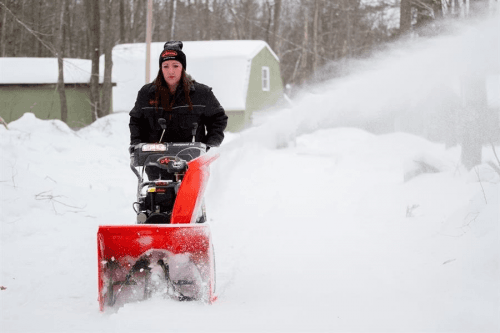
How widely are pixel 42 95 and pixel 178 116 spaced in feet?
77.8

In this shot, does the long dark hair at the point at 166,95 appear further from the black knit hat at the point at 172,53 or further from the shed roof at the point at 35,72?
the shed roof at the point at 35,72

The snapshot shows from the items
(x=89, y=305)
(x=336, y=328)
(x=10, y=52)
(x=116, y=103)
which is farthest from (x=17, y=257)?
(x=10, y=52)

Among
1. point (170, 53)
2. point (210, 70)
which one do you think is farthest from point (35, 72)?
point (170, 53)

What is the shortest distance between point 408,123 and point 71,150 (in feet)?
59.1

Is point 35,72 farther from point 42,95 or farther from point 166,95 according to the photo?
point 166,95

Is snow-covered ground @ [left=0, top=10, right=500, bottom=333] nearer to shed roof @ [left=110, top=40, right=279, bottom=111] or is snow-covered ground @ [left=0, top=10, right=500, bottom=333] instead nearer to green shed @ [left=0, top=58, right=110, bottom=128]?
shed roof @ [left=110, top=40, right=279, bottom=111]

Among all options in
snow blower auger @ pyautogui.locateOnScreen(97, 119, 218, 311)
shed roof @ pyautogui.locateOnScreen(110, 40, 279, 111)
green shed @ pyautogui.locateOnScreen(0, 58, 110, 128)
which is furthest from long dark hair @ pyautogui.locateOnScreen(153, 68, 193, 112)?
green shed @ pyautogui.locateOnScreen(0, 58, 110, 128)

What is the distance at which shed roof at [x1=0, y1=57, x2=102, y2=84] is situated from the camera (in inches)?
1009

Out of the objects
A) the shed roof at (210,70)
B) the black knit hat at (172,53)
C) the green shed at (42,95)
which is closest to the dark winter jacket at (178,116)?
the black knit hat at (172,53)

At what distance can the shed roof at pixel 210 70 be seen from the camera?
24562 millimetres

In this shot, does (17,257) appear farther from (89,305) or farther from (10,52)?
(10,52)

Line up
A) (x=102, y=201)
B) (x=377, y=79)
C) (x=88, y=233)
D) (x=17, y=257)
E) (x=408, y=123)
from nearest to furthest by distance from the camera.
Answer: (x=17, y=257) < (x=88, y=233) < (x=102, y=201) < (x=377, y=79) < (x=408, y=123)

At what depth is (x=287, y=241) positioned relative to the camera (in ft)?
20.2

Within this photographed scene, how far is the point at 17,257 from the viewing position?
5.19 metres
